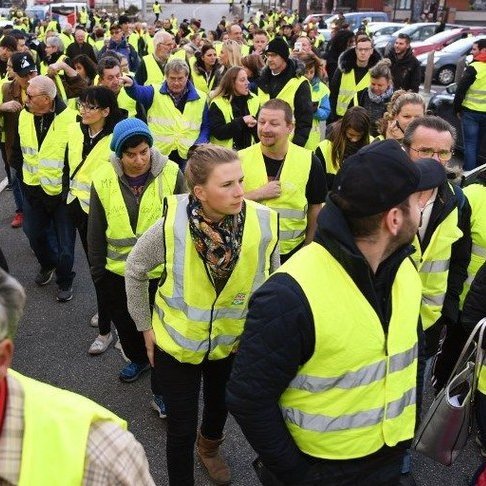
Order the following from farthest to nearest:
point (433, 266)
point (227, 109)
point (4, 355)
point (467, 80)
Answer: point (467, 80) < point (227, 109) < point (433, 266) < point (4, 355)

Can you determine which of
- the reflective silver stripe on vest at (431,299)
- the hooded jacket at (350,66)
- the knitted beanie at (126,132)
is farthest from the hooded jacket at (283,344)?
the hooded jacket at (350,66)

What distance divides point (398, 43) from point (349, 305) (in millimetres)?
7667

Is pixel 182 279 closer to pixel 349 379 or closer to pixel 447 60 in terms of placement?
pixel 349 379

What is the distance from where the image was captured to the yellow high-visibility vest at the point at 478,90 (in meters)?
7.20

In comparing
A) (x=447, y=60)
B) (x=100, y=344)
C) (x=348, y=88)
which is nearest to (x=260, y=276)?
(x=100, y=344)

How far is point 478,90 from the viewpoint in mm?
7223

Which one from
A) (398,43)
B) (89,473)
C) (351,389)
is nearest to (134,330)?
(351,389)

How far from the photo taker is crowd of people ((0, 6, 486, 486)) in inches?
65.2

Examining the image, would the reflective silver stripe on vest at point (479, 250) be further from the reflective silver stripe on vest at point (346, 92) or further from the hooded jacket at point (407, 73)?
the hooded jacket at point (407, 73)

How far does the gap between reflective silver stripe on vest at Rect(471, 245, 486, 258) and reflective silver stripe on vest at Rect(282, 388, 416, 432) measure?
1.43m

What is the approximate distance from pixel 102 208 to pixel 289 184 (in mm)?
1086

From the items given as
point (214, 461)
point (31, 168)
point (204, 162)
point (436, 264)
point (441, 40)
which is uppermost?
point (204, 162)

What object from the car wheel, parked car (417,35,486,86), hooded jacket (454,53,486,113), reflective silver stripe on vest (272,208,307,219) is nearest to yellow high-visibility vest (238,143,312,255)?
reflective silver stripe on vest (272,208,307,219)

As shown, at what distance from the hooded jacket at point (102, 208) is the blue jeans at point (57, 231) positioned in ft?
5.36
